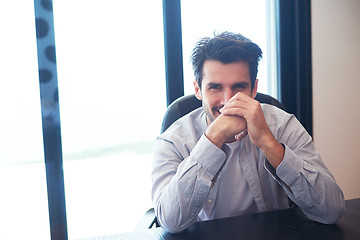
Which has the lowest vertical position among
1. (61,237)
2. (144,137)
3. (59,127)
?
(144,137)

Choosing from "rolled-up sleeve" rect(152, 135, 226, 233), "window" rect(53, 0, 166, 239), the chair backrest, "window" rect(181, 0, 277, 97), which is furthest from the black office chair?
"window" rect(181, 0, 277, 97)

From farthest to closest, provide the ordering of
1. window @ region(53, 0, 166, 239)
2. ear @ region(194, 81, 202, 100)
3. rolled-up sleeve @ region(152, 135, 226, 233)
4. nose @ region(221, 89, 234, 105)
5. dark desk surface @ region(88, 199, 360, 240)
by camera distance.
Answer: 1. window @ region(53, 0, 166, 239)
2. ear @ region(194, 81, 202, 100)
3. nose @ region(221, 89, 234, 105)
4. rolled-up sleeve @ region(152, 135, 226, 233)
5. dark desk surface @ region(88, 199, 360, 240)

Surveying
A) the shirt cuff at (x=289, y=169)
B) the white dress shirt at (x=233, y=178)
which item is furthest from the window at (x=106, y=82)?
the shirt cuff at (x=289, y=169)

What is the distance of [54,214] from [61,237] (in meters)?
0.16

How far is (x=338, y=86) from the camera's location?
221 centimetres

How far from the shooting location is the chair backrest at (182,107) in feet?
3.73

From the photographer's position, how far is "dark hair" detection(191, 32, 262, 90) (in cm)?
105

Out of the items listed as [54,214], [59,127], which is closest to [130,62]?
[59,127]

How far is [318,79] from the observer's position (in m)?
2.15

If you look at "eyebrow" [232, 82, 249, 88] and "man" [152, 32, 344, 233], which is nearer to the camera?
"man" [152, 32, 344, 233]

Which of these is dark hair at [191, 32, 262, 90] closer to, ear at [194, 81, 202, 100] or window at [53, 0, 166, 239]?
ear at [194, 81, 202, 100]

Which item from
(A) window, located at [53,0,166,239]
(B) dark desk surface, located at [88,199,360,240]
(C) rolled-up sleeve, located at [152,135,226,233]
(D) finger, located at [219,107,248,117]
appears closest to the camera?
(B) dark desk surface, located at [88,199,360,240]

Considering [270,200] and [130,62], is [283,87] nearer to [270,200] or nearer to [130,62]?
[270,200]

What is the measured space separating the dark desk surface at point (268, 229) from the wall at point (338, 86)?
5.21 feet
